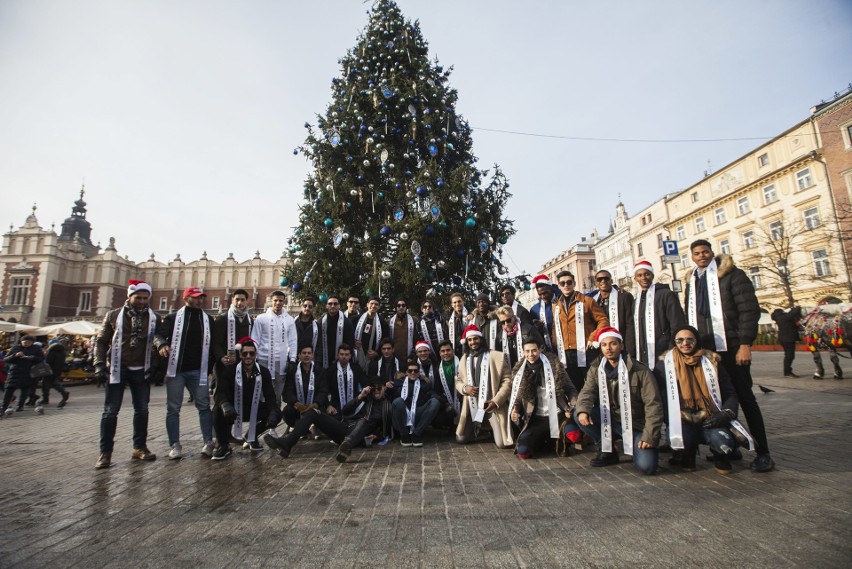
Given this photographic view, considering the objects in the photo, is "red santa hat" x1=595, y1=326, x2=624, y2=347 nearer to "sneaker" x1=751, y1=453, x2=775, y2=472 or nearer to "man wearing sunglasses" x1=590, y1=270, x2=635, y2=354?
"man wearing sunglasses" x1=590, y1=270, x2=635, y2=354

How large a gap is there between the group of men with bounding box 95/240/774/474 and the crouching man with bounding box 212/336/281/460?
0.06 ft

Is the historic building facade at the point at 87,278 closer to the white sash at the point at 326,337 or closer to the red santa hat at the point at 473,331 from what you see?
the white sash at the point at 326,337

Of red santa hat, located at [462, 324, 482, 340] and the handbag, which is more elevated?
red santa hat, located at [462, 324, 482, 340]

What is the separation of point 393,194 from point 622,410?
26.3ft

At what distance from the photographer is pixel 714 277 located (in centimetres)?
429

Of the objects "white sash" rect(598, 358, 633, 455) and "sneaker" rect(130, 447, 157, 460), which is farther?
"sneaker" rect(130, 447, 157, 460)

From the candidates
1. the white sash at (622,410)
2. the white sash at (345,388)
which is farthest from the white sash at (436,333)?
the white sash at (622,410)

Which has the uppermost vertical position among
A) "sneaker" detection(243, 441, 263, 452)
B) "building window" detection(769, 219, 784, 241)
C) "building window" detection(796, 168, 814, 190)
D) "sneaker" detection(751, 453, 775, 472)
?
"building window" detection(796, 168, 814, 190)

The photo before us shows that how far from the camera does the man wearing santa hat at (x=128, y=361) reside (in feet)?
15.6

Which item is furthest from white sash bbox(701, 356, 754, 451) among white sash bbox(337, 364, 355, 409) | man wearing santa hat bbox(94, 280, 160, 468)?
man wearing santa hat bbox(94, 280, 160, 468)

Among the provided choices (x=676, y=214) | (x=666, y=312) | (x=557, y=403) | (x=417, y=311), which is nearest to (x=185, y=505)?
(x=557, y=403)

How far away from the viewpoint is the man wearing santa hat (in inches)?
188

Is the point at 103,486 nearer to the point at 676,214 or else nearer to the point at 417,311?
the point at 417,311

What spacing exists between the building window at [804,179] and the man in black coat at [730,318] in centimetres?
3465
